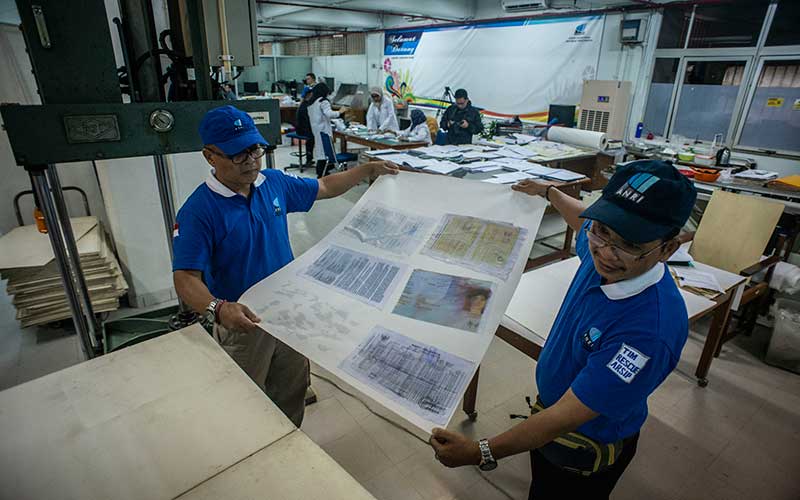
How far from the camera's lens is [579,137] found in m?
4.77

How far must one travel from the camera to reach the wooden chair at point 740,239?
8.08 ft

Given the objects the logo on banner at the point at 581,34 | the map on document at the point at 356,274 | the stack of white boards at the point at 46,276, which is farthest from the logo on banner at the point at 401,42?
the map on document at the point at 356,274

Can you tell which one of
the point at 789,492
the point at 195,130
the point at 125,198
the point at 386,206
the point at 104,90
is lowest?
the point at 789,492

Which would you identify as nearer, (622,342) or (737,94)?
(622,342)

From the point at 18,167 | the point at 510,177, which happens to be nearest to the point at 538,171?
the point at 510,177

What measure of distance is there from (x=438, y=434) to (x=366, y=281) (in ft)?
1.71

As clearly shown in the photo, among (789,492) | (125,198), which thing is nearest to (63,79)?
(125,198)

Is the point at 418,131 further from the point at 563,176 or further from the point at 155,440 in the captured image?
the point at 155,440

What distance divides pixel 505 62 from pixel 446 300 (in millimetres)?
6947

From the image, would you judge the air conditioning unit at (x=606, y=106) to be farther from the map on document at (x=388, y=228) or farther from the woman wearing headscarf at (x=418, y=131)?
the map on document at (x=388, y=228)

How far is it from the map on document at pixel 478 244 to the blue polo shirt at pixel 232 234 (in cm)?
55

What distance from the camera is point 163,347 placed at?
941 mm

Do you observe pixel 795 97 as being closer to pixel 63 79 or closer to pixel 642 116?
pixel 642 116

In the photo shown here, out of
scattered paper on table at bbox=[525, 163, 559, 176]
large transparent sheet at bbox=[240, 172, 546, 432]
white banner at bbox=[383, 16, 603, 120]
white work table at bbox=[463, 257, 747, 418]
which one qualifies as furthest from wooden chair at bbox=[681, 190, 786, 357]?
white banner at bbox=[383, 16, 603, 120]
